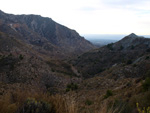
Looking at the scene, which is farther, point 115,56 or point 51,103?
point 115,56

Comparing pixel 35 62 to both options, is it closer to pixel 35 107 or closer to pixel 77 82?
pixel 77 82

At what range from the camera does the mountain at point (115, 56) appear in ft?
123

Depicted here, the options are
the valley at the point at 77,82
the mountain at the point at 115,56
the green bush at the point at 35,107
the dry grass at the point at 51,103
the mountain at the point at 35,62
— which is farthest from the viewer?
the mountain at the point at 115,56

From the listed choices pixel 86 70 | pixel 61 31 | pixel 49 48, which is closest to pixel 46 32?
pixel 61 31

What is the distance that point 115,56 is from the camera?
41344 millimetres

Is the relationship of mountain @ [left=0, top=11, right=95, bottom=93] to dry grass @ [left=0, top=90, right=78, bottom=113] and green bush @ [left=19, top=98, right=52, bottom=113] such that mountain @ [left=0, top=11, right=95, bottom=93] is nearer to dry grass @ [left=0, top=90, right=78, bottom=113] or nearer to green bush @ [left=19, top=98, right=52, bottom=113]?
dry grass @ [left=0, top=90, right=78, bottom=113]

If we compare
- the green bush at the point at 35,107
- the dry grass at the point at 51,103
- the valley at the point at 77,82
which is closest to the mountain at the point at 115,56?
the valley at the point at 77,82

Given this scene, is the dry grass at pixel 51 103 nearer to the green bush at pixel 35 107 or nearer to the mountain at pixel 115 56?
the green bush at pixel 35 107

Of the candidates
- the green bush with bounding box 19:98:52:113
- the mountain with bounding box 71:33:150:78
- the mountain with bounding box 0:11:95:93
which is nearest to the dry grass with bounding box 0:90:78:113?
the green bush with bounding box 19:98:52:113

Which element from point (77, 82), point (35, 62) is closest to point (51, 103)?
point (77, 82)

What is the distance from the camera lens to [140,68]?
2247cm

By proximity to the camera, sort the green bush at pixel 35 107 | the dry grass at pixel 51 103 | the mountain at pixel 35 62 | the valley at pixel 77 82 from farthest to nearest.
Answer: the mountain at pixel 35 62 → the valley at pixel 77 82 → the green bush at pixel 35 107 → the dry grass at pixel 51 103

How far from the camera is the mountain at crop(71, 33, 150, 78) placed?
3747 cm

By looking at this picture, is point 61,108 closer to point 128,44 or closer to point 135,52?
point 135,52
